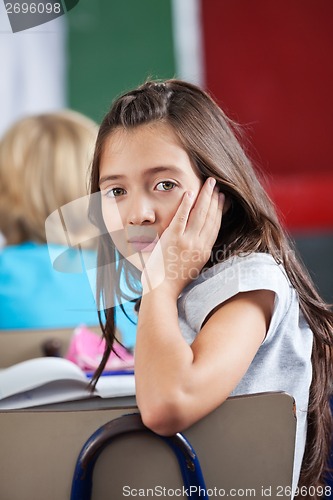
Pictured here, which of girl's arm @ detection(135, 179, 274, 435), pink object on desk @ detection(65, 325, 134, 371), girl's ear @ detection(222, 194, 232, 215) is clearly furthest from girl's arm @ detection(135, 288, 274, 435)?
pink object on desk @ detection(65, 325, 134, 371)

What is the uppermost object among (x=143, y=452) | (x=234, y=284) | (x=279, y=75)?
(x=234, y=284)

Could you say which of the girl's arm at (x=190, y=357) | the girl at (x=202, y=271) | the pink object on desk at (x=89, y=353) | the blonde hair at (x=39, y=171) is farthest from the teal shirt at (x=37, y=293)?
the girl's arm at (x=190, y=357)

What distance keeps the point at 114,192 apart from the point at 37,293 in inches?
36.8

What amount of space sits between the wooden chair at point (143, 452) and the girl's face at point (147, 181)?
309 mm

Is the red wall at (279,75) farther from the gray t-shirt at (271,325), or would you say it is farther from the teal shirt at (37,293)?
the gray t-shirt at (271,325)

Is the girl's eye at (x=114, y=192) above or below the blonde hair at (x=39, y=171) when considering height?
above

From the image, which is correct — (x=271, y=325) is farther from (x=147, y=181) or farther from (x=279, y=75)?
(x=279, y=75)

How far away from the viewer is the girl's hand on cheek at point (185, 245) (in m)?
1.02

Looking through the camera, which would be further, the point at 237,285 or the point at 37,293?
the point at 37,293

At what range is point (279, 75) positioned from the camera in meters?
4.26

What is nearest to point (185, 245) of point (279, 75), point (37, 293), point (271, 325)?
point (271, 325)

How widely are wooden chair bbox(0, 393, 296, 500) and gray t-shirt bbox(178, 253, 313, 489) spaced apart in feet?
0.55

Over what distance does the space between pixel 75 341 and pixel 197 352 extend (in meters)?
0.65

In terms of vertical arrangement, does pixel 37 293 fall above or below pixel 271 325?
below
